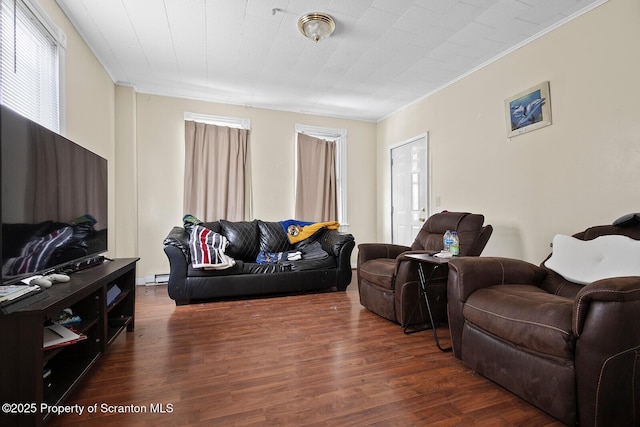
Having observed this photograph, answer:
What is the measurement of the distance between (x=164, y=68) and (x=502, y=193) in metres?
3.99

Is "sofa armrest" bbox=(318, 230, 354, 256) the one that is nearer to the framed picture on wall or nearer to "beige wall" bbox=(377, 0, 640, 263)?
"beige wall" bbox=(377, 0, 640, 263)

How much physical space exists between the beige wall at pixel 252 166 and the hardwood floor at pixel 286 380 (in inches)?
74.1

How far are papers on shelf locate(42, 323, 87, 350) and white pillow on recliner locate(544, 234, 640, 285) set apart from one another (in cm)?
279

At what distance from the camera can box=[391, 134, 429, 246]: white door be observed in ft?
14.1

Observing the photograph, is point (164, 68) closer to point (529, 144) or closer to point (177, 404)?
point (177, 404)

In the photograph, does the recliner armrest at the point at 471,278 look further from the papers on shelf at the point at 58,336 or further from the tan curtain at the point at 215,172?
the tan curtain at the point at 215,172

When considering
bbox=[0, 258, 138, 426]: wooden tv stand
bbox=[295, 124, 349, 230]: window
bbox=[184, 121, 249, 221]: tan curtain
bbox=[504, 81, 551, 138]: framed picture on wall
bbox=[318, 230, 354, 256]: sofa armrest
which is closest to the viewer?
bbox=[0, 258, 138, 426]: wooden tv stand

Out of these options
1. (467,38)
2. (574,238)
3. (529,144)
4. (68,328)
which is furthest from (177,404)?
(467,38)

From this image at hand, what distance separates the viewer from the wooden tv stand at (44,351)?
1181 mm

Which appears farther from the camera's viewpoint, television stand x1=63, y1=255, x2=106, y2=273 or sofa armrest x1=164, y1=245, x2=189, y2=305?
sofa armrest x1=164, y1=245, x2=189, y2=305

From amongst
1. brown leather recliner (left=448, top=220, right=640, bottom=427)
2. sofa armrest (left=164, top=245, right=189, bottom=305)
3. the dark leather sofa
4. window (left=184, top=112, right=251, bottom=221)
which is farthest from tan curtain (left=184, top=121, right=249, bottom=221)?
brown leather recliner (left=448, top=220, right=640, bottom=427)

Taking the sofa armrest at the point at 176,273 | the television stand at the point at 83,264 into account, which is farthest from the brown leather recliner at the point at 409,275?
the television stand at the point at 83,264

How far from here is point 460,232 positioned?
279cm

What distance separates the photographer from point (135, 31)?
284 cm
